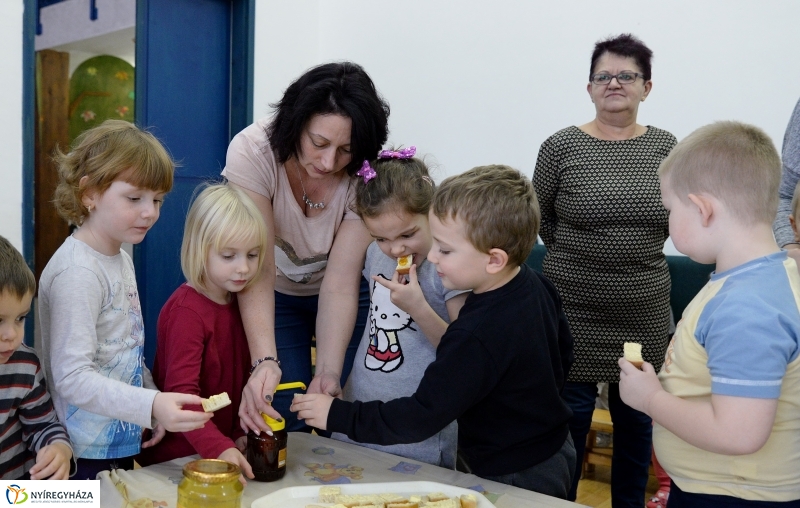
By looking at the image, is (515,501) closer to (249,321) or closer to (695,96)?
(249,321)

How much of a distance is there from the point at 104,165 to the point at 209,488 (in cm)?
83

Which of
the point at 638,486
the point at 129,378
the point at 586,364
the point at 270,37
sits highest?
the point at 270,37

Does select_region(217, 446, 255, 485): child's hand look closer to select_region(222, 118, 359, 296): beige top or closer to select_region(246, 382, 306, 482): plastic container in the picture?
select_region(246, 382, 306, 482): plastic container

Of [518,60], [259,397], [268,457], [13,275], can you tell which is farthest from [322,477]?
[518,60]

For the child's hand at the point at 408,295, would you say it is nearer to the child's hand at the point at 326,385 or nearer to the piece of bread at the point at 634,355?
the child's hand at the point at 326,385

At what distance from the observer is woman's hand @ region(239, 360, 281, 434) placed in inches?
61.7

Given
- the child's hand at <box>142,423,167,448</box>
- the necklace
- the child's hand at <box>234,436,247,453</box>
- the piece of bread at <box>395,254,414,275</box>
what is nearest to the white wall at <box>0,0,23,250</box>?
the necklace

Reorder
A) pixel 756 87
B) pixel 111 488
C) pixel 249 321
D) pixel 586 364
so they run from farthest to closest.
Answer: pixel 756 87 < pixel 586 364 < pixel 249 321 < pixel 111 488

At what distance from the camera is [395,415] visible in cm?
151

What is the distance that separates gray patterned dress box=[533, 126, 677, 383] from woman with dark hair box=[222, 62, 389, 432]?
0.88 metres

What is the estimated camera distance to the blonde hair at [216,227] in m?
1.80

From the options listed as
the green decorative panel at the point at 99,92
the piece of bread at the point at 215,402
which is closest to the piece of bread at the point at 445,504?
the piece of bread at the point at 215,402

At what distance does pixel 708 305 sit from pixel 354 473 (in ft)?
2.59

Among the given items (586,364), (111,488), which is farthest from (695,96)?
(111,488)
